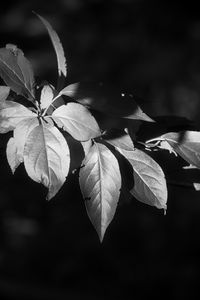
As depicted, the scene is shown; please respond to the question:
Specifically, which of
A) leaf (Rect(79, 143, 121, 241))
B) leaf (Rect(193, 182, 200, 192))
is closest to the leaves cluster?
leaf (Rect(79, 143, 121, 241))

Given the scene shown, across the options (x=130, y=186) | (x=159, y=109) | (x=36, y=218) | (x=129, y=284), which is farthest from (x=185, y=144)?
(x=159, y=109)

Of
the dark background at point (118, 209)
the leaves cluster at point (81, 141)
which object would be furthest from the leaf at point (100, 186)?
the dark background at point (118, 209)

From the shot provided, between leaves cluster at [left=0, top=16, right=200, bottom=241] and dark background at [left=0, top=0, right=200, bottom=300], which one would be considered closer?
leaves cluster at [left=0, top=16, right=200, bottom=241]

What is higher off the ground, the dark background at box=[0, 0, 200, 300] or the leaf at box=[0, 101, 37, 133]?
the leaf at box=[0, 101, 37, 133]

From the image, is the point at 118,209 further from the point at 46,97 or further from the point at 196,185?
the point at 46,97

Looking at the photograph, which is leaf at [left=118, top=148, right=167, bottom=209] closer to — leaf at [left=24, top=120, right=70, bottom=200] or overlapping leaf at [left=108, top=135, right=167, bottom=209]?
overlapping leaf at [left=108, top=135, right=167, bottom=209]

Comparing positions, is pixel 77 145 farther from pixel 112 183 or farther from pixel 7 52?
pixel 7 52
